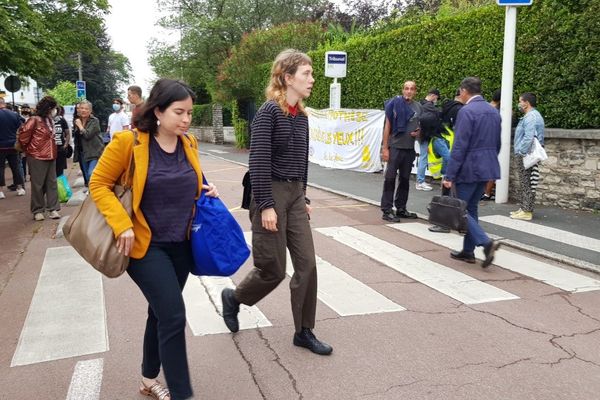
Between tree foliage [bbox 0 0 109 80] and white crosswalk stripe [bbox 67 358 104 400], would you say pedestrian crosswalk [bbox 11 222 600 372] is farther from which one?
tree foliage [bbox 0 0 109 80]

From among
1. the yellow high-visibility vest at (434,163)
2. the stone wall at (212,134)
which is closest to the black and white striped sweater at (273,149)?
the yellow high-visibility vest at (434,163)

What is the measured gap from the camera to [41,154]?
348 inches

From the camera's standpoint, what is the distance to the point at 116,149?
113 inches

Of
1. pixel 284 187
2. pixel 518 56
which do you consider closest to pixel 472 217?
pixel 284 187

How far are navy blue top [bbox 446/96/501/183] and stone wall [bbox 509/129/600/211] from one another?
3364 millimetres

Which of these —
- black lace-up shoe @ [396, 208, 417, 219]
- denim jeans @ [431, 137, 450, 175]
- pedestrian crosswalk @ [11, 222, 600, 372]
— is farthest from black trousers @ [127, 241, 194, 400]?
denim jeans @ [431, 137, 450, 175]

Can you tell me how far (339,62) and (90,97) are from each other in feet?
140

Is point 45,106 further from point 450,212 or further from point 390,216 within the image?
point 450,212

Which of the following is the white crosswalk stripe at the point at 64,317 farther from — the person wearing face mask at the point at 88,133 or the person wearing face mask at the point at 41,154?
the person wearing face mask at the point at 88,133

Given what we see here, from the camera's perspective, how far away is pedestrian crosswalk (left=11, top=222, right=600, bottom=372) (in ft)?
14.0

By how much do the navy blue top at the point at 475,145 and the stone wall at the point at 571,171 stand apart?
336cm

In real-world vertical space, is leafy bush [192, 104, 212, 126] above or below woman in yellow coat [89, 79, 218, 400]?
above

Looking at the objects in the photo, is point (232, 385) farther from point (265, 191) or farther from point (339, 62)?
point (339, 62)

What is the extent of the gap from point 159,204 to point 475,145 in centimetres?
418
